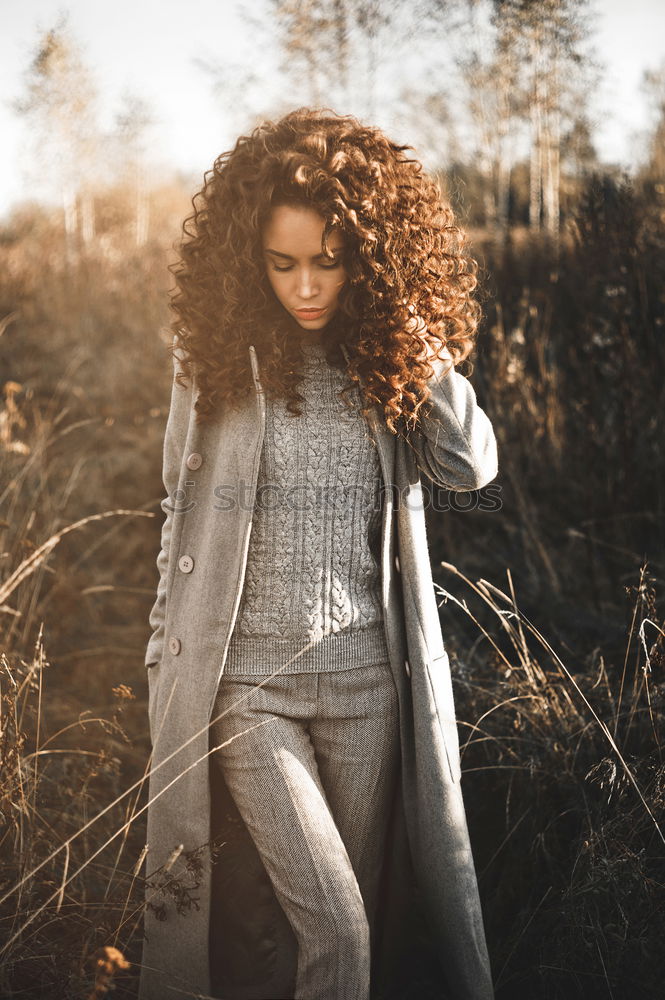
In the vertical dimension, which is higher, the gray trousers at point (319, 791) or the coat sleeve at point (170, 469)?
the coat sleeve at point (170, 469)

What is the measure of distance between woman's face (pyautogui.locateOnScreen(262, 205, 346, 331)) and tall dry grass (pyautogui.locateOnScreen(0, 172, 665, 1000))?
0.98 metres

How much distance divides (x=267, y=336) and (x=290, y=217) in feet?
0.91

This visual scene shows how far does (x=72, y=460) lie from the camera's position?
16.6 feet

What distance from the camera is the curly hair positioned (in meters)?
1.73

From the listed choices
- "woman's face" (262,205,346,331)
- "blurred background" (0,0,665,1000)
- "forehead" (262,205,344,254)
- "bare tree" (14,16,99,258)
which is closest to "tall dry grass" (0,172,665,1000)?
"blurred background" (0,0,665,1000)

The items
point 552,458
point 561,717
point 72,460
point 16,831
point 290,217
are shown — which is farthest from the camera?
point 72,460

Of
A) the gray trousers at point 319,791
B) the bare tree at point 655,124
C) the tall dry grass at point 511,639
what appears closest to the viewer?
the gray trousers at point 319,791

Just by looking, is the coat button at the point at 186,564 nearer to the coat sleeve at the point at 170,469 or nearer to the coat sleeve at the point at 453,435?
the coat sleeve at the point at 170,469

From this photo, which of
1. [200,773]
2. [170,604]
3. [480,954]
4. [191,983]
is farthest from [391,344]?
[191,983]

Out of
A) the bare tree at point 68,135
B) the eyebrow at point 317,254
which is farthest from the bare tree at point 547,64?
the bare tree at point 68,135

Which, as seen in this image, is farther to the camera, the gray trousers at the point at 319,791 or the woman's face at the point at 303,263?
the woman's face at the point at 303,263

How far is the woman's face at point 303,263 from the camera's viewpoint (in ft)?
5.64

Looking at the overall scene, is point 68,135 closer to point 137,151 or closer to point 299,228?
point 137,151

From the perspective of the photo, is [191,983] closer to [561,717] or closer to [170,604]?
[170,604]
